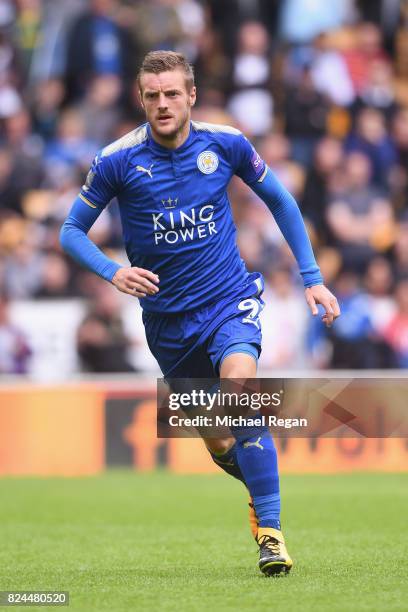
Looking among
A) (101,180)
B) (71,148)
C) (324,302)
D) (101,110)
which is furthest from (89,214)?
(101,110)

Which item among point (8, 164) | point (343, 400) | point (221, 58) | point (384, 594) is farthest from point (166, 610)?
point (221, 58)

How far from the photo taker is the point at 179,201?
6.91m

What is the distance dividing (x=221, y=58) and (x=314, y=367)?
219 inches

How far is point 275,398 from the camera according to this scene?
685 cm

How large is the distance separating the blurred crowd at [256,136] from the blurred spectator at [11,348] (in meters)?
0.02

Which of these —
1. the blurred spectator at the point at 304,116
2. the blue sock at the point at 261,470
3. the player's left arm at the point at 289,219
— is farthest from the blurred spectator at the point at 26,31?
the blue sock at the point at 261,470

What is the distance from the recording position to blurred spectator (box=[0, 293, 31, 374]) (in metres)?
14.9

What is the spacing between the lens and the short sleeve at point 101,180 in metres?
6.89

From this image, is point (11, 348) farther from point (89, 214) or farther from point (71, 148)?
point (89, 214)

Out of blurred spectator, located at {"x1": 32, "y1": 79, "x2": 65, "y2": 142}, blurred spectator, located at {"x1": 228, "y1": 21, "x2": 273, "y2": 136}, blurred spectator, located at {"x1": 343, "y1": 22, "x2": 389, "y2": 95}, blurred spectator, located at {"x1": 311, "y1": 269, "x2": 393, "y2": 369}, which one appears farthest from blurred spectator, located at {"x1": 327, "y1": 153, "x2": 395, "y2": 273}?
blurred spectator, located at {"x1": 32, "y1": 79, "x2": 65, "y2": 142}

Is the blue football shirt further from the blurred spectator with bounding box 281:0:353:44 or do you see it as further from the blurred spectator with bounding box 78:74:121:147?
the blurred spectator with bounding box 281:0:353:44

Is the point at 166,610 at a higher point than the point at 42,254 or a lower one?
lower

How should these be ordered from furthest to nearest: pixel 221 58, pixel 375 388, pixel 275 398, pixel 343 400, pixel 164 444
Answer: pixel 221 58, pixel 164 444, pixel 375 388, pixel 343 400, pixel 275 398

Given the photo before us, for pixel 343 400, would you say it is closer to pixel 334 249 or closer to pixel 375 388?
pixel 375 388
